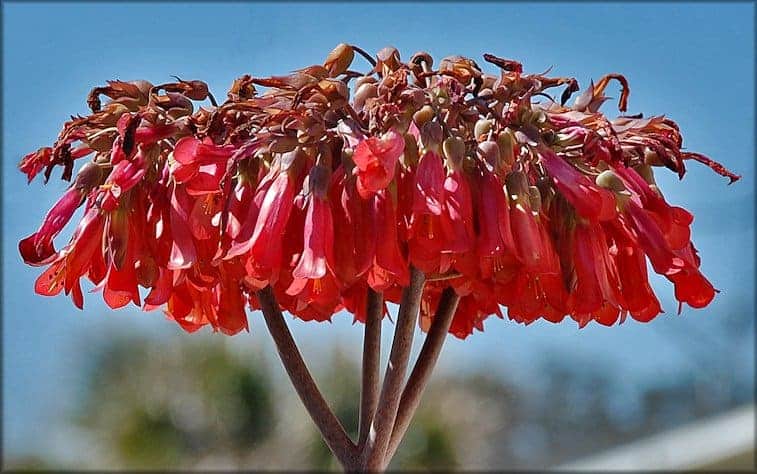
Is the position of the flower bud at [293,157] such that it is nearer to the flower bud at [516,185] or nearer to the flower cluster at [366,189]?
the flower cluster at [366,189]

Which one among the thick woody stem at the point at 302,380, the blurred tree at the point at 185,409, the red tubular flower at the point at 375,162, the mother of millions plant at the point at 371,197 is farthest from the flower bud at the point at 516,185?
the blurred tree at the point at 185,409

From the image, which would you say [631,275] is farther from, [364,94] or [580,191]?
[364,94]

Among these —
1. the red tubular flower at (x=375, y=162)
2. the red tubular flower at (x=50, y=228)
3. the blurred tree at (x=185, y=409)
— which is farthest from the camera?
Result: the blurred tree at (x=185, y=409)

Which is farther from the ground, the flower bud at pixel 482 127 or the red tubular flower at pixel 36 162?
the flower bud at pixel 482 127

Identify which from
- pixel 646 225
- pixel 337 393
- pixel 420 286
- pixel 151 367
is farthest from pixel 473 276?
pixel 151 367

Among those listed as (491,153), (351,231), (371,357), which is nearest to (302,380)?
(371,357)

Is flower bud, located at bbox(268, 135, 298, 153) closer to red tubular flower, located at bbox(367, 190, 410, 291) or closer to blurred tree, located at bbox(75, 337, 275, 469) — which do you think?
red tubular flower, located at bbox(367, 190, 410, 291)

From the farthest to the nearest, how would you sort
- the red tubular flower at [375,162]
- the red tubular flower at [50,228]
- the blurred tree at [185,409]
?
the blurred tree at [185,409] < the red tubular flower at [50,228] < the red tubular flower at [375,162]

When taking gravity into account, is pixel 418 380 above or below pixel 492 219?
below

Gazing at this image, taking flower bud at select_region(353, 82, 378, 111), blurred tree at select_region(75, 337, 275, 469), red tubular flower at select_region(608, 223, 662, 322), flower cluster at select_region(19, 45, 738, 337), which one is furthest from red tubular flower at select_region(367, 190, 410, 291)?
blurred tree at select_region(75, 337, 275, 469)
